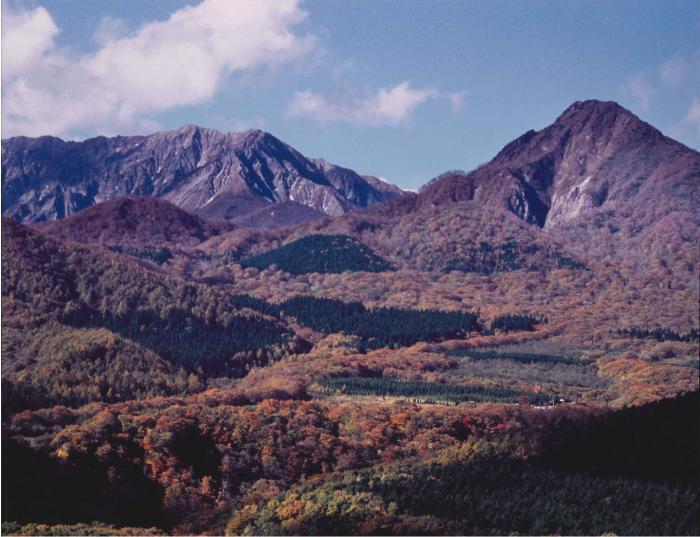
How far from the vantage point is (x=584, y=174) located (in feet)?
401

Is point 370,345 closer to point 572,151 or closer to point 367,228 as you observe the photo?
point 367,228

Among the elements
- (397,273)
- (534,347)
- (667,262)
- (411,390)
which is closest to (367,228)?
(397,273)

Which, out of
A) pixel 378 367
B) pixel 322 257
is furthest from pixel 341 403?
pixel 322 257

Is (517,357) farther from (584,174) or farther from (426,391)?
(584,174)

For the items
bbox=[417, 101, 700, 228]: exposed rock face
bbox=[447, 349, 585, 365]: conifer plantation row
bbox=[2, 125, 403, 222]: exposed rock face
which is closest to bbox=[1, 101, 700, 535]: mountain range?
bbox=[447, 349, 585, 365]: conifer plantation row

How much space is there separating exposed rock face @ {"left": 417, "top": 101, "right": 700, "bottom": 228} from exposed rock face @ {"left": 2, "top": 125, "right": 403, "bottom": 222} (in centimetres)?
4305

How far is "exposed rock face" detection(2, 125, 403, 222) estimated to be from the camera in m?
173

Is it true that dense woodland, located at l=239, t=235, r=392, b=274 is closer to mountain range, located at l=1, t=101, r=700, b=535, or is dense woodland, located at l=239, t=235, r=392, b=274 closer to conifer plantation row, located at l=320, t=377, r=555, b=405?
mountain range, located at l=1, t=101, r=700, b=535

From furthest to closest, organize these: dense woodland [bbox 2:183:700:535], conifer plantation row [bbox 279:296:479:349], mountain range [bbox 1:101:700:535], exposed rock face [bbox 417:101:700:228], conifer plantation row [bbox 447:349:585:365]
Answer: exposed rock face [bbox 417:101:700:228]
conifer plantation row [bbox 279:296:479:349]
conifer plantation row [bbox 447:349:585:365]
mountain range [bbox 1:101:700:535]
dense woodland [bbox 2:183:700:535]

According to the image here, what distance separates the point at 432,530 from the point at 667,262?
51.6 meters

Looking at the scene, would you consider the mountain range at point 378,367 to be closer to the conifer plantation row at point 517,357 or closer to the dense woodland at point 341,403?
the dense woodland at point 341,403

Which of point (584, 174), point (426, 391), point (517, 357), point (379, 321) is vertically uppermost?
point (584, 174)

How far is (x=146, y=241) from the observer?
121312 millimetres

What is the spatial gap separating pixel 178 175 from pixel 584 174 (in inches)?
3725
